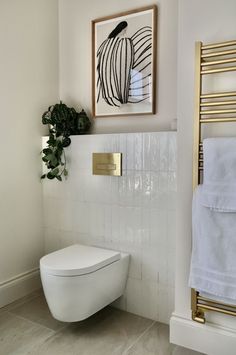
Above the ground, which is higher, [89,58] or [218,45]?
[89,58]

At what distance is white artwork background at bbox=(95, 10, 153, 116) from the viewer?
83.6 inches

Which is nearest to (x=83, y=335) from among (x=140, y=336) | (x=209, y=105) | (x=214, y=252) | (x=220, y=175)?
(x=140, y=336)

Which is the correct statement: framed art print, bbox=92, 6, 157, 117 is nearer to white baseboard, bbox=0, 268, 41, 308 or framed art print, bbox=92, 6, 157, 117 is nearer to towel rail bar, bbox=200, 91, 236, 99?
towel rail bar, bbox=200, 91, 236, 99

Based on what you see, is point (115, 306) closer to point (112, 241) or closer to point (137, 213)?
point (112, 241)

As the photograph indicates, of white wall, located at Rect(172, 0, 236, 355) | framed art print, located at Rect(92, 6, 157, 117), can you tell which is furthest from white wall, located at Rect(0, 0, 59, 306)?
white wall, located at Rect(172, 0, 236, 355)

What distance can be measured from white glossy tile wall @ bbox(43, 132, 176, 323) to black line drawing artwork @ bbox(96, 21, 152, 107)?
33 cm

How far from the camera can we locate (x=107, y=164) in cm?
215

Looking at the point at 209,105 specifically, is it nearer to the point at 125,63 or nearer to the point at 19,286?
the point at 125,63

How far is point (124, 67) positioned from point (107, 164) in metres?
0.70

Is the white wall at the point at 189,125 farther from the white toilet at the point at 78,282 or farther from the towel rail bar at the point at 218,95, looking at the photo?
the white toilet at the point at 78,282

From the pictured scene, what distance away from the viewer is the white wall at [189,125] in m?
1.59

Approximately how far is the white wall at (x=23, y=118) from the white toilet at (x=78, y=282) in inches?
19.6

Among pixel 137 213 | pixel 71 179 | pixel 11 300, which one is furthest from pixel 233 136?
pixel 11 300

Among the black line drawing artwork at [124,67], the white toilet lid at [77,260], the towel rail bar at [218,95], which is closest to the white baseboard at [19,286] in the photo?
the white toilet lid at [77,260]
